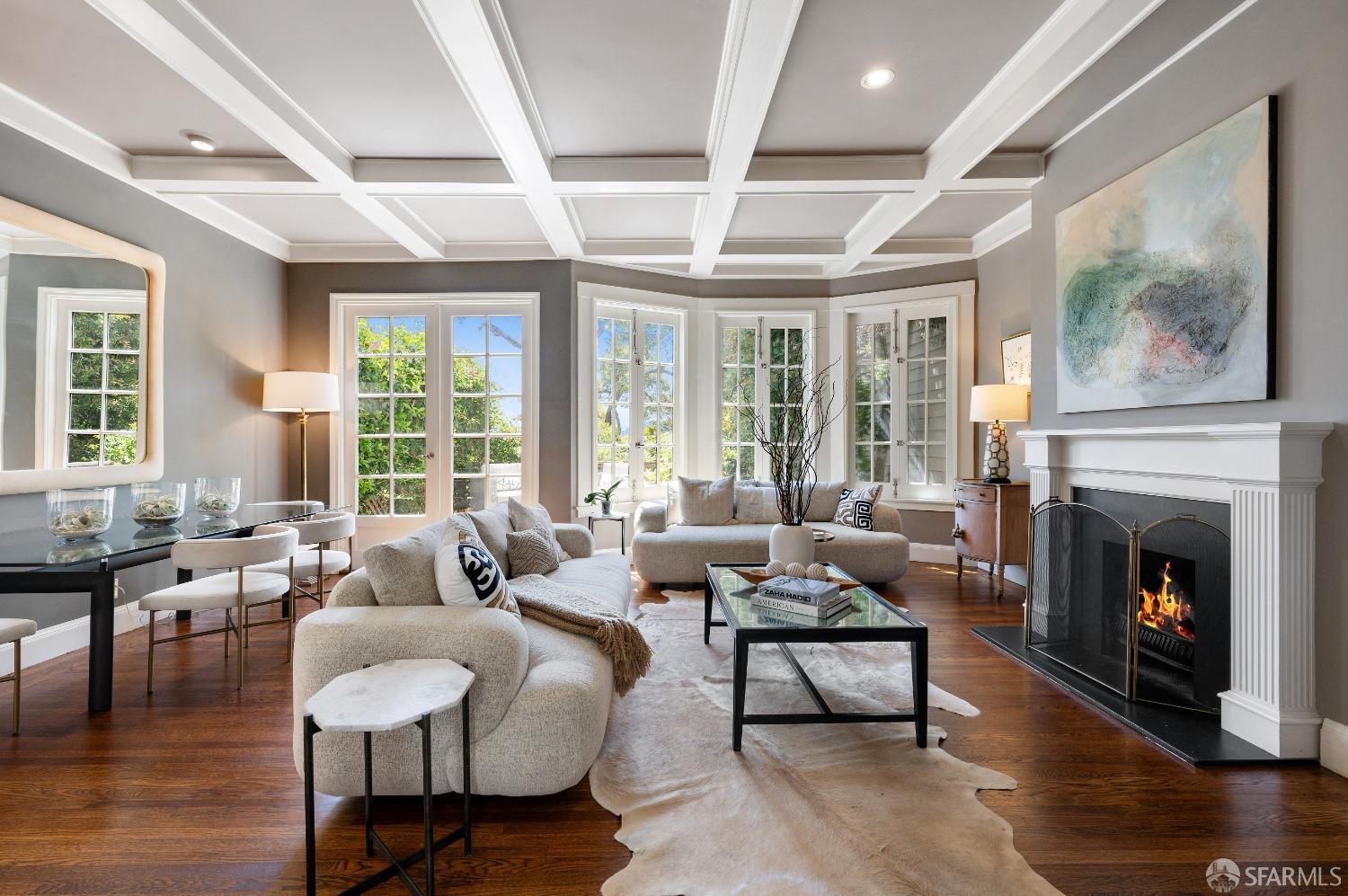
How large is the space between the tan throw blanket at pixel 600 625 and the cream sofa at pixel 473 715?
366 mm

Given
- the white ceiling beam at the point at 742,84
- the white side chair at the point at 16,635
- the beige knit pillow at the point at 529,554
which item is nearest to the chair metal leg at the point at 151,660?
the white side chair at the point at 16,635

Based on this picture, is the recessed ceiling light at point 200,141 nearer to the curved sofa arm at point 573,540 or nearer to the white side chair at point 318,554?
the white side chair at point 318,554

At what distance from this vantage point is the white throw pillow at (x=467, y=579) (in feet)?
7.00

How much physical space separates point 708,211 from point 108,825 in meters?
4.25

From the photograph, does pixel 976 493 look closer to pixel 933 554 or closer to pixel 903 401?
pixel 933 554

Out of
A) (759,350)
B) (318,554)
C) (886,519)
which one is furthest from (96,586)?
(759,350)

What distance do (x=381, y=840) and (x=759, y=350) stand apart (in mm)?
5374

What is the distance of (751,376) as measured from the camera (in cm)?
642

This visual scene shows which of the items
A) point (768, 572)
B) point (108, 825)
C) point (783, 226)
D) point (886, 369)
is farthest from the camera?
point (886, 369)

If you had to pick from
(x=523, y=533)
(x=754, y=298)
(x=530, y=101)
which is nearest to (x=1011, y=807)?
(x=523, y=533)

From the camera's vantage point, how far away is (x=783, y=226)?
16.9ft

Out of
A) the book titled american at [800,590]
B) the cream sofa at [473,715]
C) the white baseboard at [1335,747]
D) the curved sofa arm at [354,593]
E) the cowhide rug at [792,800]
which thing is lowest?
the cowhide rug at [792,800]

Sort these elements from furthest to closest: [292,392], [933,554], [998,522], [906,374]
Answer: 1. [906,374]
2. [933,554]
3. [292,392]
4. [998,522]

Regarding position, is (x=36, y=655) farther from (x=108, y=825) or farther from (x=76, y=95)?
(x=76, y=95)
